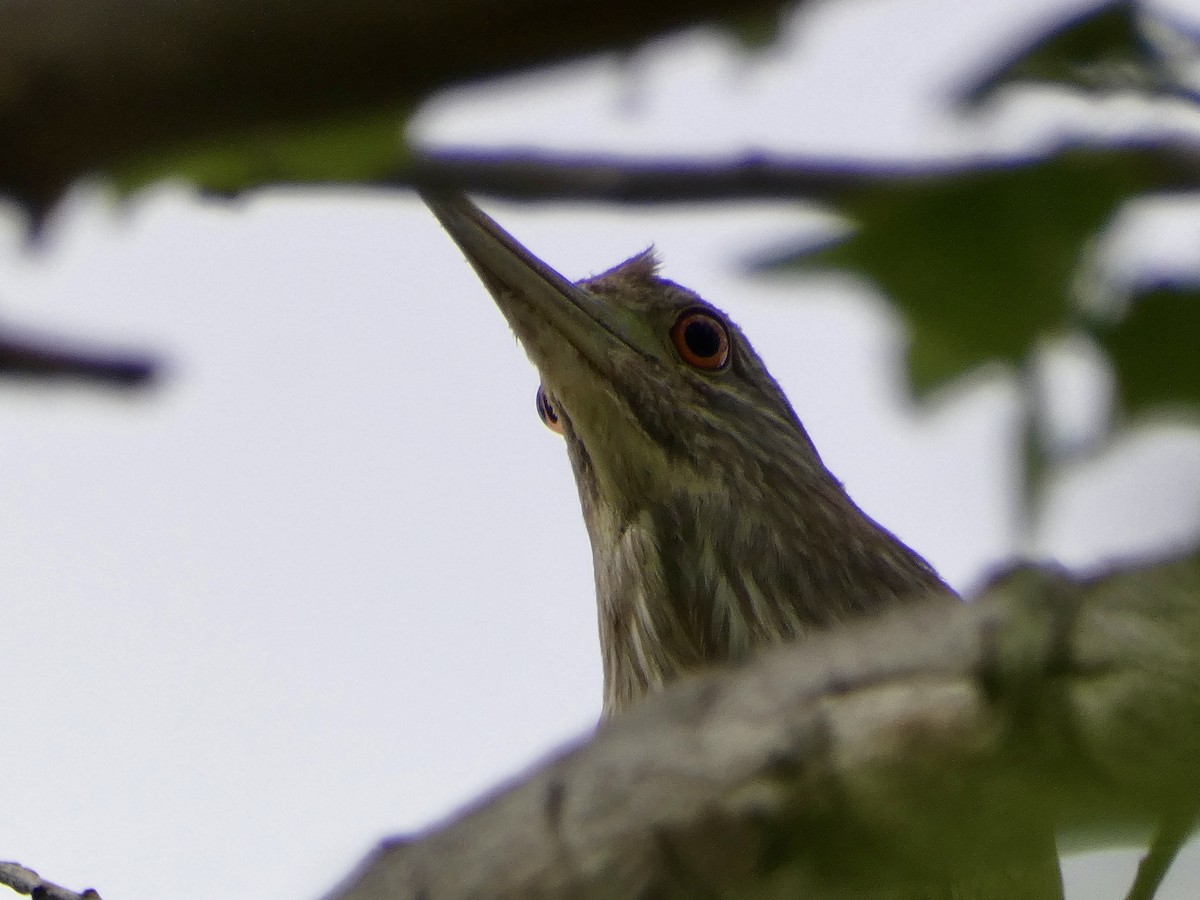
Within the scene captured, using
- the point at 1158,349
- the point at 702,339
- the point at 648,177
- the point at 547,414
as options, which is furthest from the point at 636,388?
the point at 1158,349

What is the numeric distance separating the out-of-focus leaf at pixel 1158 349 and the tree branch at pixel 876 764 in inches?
12.0

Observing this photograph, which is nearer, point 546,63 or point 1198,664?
point 1198,664

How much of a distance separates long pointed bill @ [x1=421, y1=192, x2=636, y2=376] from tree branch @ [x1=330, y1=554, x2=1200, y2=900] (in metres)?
2.58

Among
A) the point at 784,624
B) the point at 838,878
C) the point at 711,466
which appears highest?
the point at 711,466

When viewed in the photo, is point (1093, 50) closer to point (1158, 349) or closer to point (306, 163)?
point (1158, 349)

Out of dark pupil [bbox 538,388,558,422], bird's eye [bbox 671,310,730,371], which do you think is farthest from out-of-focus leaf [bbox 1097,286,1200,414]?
bird's eye [bbox 671,310,730,371]

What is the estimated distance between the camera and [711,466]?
465 cm

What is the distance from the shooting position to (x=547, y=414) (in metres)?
4.69

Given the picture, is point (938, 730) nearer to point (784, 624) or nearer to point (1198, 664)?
point (1198, 664)

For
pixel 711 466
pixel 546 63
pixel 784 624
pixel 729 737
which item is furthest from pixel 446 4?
pixel 711 466

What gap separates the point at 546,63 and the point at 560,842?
0.63 metres

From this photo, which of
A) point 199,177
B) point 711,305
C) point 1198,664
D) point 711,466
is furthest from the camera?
point 711,305

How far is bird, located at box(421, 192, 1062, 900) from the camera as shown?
4215 mm

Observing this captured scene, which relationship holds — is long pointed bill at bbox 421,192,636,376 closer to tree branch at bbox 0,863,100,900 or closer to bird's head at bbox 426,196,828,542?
bird's head at bbox 426,196,828,542
